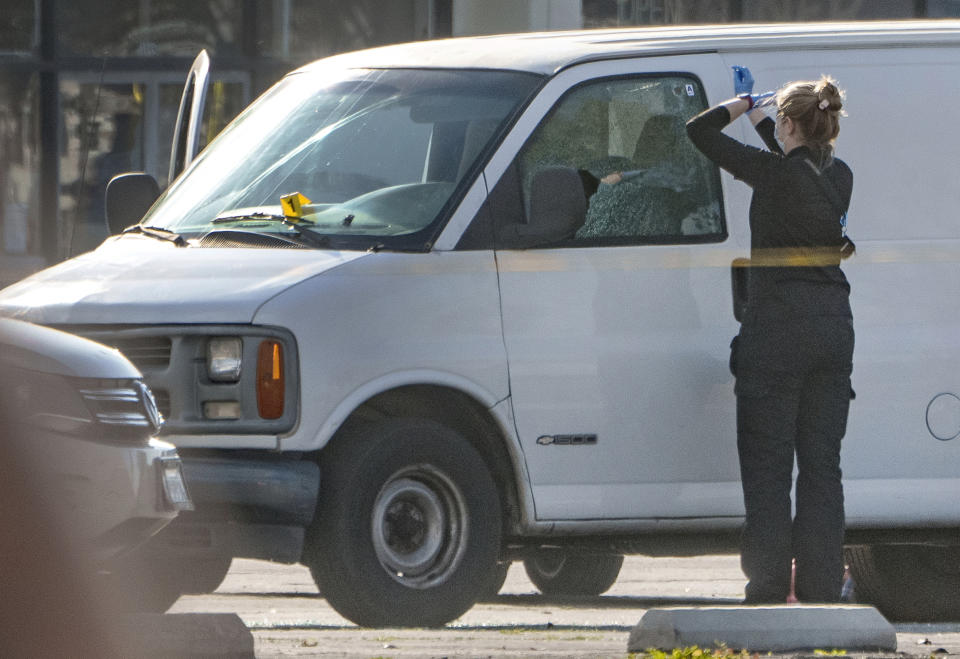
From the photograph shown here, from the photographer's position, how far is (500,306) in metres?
7.21

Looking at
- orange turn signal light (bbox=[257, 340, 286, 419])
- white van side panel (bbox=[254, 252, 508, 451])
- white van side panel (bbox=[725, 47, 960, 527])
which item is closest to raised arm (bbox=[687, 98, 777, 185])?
white van side panel (bbox=[725, 47, 960, 527])

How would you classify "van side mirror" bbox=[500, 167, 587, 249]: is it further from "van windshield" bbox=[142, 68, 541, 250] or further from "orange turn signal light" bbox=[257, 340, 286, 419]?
"orange turn signal light" bbox=[257, 340, 286, 419]

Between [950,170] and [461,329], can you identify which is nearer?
[461,329]

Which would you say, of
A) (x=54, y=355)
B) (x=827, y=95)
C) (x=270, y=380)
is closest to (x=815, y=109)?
(x=827, y=95)

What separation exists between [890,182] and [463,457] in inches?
78.2

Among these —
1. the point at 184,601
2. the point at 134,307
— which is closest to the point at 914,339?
the point at 134,307

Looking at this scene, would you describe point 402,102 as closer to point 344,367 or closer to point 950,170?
point 344,367

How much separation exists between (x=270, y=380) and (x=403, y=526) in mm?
716

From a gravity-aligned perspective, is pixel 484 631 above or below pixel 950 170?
below

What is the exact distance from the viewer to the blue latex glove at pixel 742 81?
24.7 ft

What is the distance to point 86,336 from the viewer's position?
6.95 metres

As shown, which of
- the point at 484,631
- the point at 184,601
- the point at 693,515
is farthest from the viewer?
the point at 184,601

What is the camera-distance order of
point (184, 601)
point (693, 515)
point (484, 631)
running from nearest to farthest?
1. point (484, 631)
2. point (693, 515)
3. point (184, 601)

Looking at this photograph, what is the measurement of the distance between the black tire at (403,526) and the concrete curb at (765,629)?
3.65 ft
